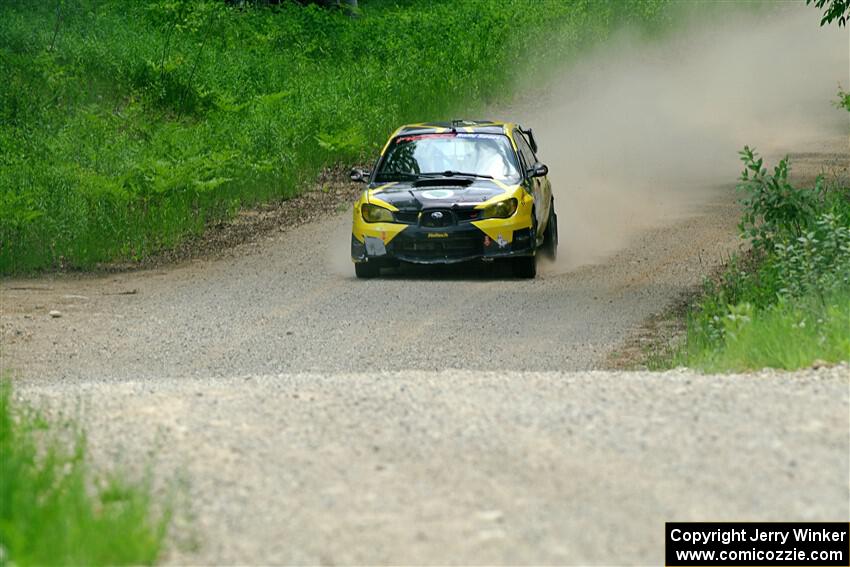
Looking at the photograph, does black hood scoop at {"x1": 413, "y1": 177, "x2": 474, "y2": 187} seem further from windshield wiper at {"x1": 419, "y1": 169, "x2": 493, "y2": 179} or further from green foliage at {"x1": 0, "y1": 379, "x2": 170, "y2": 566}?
green foliage at {"x1": 0, "y1": 379, "x2": 170, "y2": 566}

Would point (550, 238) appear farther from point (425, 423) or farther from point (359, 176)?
point (425, 423)

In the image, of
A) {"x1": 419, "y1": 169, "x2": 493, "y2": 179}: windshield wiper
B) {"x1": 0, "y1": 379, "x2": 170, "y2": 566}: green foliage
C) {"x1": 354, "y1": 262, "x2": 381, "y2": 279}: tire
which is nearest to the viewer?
{"x1": 0, "y1": 379, "x2": 170, "y2": 566}: green foliage

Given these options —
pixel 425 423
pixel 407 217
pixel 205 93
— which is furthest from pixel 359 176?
pixel 425 423

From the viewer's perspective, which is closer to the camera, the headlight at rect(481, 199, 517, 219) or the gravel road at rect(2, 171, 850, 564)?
the gravel road at rect(2, 171, 850, 564)

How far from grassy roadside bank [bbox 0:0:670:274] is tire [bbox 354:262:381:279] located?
121 inches

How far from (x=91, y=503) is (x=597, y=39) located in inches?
1208

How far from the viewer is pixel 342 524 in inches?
239

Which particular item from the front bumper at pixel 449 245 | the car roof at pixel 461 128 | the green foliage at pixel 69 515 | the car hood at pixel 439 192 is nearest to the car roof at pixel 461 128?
the car roof at pixel 461 128

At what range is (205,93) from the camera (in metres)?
24.8

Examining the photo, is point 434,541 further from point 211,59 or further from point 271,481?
point 211,59

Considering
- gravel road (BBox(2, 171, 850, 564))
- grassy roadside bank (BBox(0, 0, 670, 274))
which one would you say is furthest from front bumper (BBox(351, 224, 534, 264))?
grassy roadside bank (BBox(0, 0, 670, 274))

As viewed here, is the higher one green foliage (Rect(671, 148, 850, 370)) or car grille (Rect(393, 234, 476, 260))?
green foliage (Rect(671, 148, 850, 370))

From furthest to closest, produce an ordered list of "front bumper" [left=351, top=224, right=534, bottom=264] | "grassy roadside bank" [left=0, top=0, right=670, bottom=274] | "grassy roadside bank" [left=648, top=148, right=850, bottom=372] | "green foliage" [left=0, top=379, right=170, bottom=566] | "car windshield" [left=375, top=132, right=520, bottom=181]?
"grassy roadside bank" [left=0, top=0, right=670, bottom=274]
"car windshield" [left=375, top=132, right=520, bottom=181]
"front bumper" [left=351, top=224, right=534, bottom=264]
"grassy roadside bank" [left=648, top=148, right=850, bottom=372]
"green foliage" [left=0, top=379, right=170, bottom=566]

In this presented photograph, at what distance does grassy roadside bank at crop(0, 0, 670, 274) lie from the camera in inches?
712
